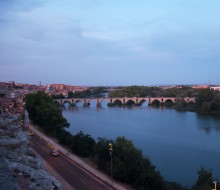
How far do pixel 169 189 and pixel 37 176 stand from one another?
3805 millimetres

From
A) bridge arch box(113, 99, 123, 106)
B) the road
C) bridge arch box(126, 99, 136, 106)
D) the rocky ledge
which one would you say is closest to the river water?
the road

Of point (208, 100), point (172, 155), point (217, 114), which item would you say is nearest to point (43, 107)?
point (172, 155)

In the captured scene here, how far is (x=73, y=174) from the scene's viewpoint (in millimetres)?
7582

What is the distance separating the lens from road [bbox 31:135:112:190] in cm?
683

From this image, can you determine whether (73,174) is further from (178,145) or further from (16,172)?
(178,145)

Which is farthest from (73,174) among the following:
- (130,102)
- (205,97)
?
(130,102)

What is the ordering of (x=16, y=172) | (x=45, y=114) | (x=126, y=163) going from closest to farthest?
(x=16, y=172)
(x=126, y=163)
(x=45, y=114)

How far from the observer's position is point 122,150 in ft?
27.8

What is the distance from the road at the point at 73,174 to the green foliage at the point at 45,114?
4.82m

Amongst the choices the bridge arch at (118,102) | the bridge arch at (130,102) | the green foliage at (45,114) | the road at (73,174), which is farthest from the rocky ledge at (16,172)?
the bridge arch at (118,102)

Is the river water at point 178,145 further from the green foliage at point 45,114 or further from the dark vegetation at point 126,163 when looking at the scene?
the green foliage at point 45,114

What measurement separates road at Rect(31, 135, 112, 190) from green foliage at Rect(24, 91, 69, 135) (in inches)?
190

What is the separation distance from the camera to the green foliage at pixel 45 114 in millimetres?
14711

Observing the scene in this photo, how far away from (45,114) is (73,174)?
8.18 metres
